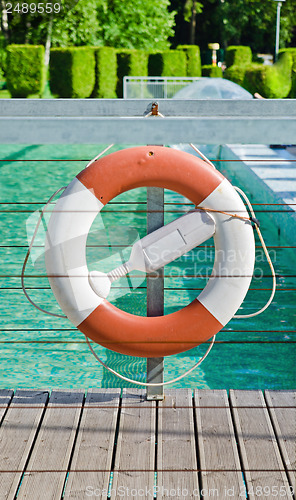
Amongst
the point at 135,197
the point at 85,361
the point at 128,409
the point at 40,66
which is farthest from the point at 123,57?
the point at 128,409

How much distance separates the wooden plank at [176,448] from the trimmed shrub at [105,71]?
601 inches

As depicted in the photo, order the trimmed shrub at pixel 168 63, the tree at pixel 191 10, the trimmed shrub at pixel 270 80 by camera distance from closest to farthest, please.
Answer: the trimmed shrub at pixel 270 80 → the trimmed shrub at pixel 168 63 → the tree at pixel 191 10

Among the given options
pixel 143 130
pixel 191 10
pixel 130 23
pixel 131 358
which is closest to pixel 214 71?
pixel 130 23

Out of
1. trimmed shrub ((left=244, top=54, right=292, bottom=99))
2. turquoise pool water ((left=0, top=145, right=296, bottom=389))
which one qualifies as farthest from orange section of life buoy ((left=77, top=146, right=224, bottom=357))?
trimmed shrub ((left=244, top=54, right=292, bottom=99))

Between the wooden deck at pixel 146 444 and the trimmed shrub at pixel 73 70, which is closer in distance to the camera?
the wooden deck at pixel 146 444

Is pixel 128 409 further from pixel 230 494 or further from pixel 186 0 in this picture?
pixel 186 0

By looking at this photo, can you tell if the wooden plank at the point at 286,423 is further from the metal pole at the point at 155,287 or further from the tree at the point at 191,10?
the tree at the point at 191,10

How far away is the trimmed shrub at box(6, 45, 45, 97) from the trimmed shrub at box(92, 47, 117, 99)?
54.2 inches

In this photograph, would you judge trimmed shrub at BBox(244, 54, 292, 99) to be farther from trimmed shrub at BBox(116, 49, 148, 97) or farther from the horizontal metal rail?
the horizontal metal rail

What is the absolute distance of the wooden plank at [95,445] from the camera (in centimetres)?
165

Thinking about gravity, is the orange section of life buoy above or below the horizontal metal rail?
below

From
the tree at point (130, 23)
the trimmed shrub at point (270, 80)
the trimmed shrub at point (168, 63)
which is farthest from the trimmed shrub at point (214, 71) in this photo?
the tree at point (130, 23)

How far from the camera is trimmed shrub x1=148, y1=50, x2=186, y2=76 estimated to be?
17.0m

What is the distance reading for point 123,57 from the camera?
16859 millimetres
